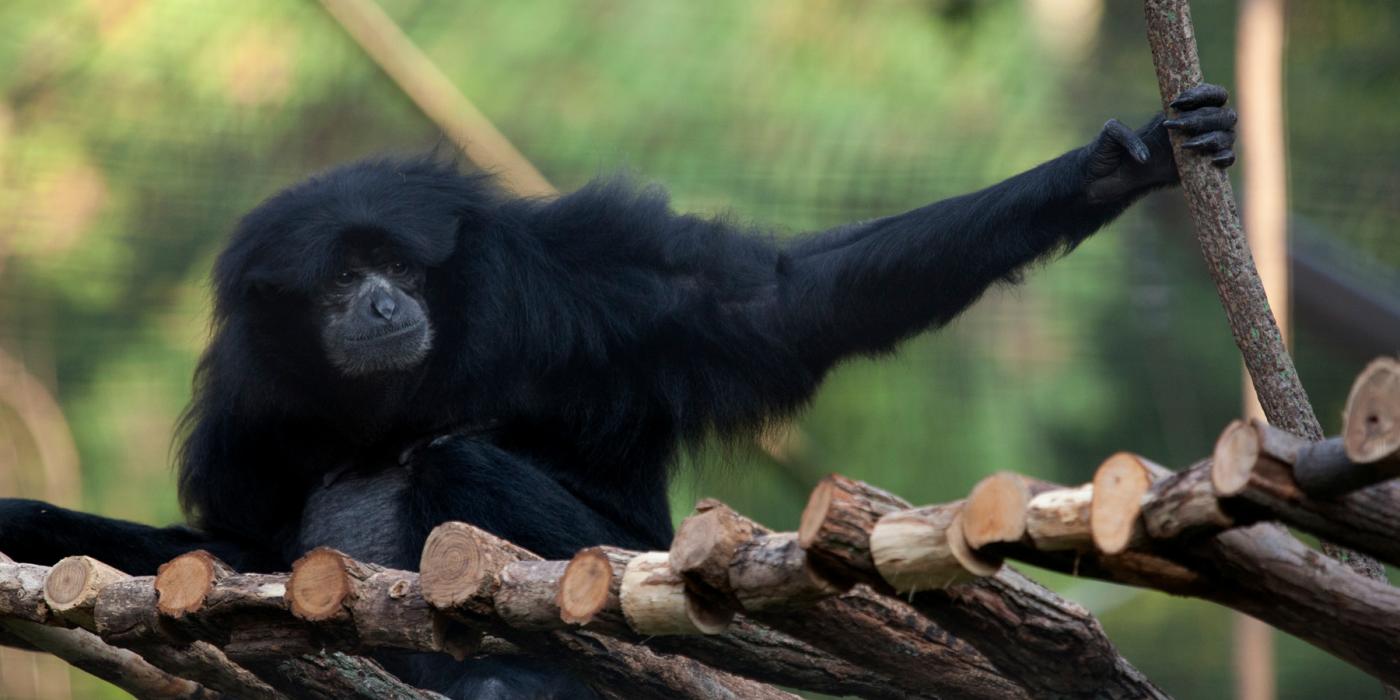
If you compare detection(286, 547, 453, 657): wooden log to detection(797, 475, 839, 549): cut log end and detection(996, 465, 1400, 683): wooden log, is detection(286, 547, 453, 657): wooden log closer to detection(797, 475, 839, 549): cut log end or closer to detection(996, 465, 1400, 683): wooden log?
detection(797, 475, 839, 549): cut log end

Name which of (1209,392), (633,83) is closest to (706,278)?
(633,83)

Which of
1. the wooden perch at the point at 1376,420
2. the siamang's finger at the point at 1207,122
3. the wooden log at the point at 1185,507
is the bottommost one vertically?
the wooden log at the point at 1185,507

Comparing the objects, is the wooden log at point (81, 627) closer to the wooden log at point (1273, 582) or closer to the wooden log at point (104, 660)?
the wooden log at point (104, 660)

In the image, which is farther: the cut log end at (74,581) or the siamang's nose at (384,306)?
the siamang's nose at (384,306)

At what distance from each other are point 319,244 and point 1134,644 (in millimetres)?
5504

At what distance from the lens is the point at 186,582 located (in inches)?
116

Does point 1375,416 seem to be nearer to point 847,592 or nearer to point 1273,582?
point 1273,582

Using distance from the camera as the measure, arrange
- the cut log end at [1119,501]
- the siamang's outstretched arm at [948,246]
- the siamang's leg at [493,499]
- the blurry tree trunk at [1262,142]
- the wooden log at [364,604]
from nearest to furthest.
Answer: the cut log end at [1119,501]
the wooden log at [364,604]
the siamang's outstretched arm at [948,246]
the siamang's leg at [493,499]
the blurry tree trunk at [1262,142]

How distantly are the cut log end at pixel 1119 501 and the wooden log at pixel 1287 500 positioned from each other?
106mm

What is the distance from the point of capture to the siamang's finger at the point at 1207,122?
3.04 meters

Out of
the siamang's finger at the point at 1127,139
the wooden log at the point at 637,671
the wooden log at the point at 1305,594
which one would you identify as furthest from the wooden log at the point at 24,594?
the siamang's finger at the point at 1127,139

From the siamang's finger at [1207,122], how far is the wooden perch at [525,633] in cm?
155

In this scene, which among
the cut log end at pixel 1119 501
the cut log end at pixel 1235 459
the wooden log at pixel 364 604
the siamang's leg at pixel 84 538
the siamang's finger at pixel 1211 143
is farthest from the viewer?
the siamang's leg at pixel 84 538

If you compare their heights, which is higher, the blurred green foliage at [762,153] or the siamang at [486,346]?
the blurred green foliage at [762,153]
